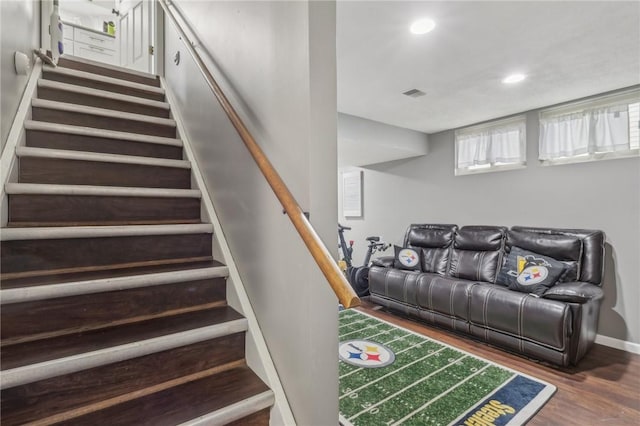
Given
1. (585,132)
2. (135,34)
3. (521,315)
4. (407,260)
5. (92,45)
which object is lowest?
(521,315)

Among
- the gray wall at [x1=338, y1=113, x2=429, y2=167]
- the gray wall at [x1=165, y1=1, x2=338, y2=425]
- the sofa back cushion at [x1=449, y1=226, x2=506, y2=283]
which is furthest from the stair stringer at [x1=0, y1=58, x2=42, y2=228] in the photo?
the sofa back cushion at [x1=449, y1=226, x2=506, y2=283]

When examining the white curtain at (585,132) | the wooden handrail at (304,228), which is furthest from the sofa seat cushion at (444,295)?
the wooden handrail at (304,228)

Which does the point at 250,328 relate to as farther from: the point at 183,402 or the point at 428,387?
the point at 428,387

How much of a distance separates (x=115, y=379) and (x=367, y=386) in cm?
164

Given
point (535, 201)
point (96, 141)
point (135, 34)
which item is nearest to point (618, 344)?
point (535, 201)

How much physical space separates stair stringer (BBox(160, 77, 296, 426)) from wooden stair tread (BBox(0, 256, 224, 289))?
127 mm

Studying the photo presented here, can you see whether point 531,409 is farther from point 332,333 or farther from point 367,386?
point 332,333

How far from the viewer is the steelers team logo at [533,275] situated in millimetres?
2867

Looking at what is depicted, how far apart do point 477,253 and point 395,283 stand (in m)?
1.02

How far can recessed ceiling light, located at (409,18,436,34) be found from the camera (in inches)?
76.5

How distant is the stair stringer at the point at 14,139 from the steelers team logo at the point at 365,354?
218 centimetres

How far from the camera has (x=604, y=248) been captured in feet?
9.73

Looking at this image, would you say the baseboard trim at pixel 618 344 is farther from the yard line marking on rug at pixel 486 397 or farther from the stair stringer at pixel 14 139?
the stair stringer at pixel 14 139

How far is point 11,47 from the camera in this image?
1719 millimetres
